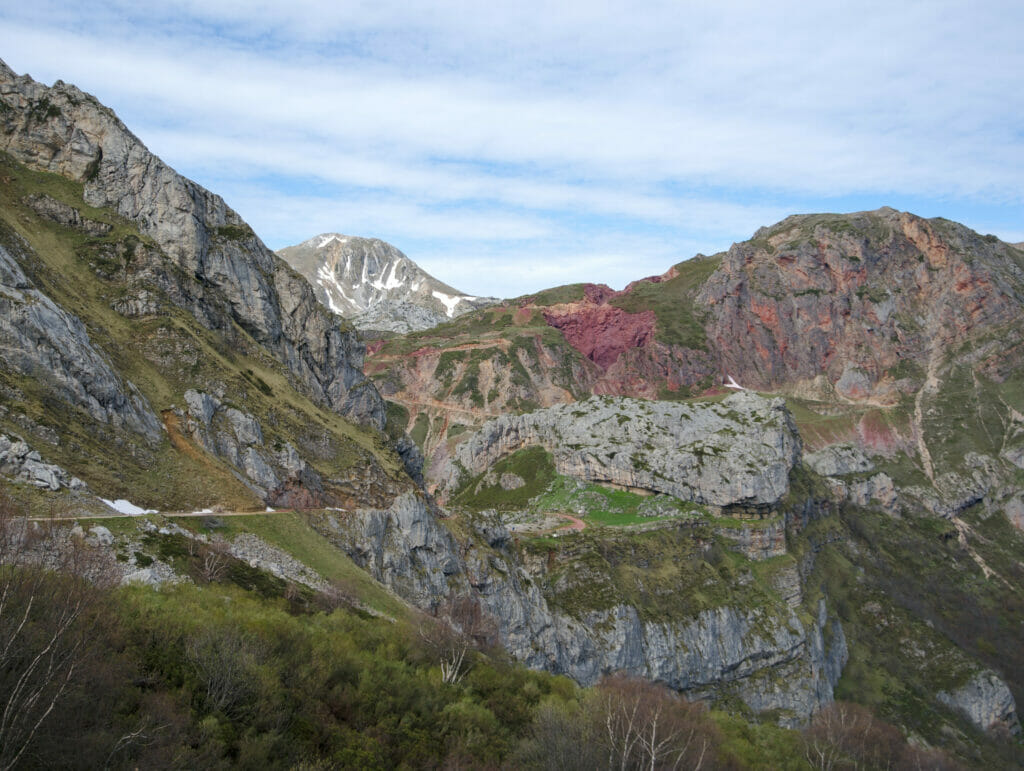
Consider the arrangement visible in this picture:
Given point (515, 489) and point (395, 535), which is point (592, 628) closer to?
point (395, 535)

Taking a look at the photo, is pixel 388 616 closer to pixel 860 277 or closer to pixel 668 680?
pixel 668 680

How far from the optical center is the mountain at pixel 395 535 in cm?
2209

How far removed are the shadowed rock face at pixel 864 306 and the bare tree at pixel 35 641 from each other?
189 m

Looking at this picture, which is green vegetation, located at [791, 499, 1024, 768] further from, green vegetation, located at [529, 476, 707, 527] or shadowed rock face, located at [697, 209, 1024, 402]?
shadowed rock face, located at [697, 209, 1024, 402]

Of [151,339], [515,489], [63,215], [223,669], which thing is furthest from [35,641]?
[515,489]

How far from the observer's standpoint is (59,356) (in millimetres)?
41469

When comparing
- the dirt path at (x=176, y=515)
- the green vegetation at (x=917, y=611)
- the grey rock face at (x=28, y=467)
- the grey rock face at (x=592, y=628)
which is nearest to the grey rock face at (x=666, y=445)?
the green vegetation at (x=917, y=611)

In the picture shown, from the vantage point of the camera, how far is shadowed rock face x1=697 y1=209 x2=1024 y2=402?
596 ft

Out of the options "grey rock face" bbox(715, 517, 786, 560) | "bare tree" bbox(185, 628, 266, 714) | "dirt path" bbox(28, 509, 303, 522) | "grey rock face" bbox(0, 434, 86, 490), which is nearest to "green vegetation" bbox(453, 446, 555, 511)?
"grey rock face" bbox(715, 517, 786, 560)

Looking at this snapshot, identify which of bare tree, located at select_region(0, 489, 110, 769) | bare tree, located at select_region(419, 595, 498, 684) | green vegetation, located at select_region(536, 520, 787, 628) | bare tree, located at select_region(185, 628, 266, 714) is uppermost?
bare tree, located at select_region(0, 489, 110, 769)

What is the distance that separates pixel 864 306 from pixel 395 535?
7056 inches

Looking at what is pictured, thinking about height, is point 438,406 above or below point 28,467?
above

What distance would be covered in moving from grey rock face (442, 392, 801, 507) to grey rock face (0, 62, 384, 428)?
117 ft

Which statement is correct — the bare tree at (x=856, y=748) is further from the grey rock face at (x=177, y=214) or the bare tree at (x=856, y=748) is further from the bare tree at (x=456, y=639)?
the grey rock face at (x=177, y=214)
